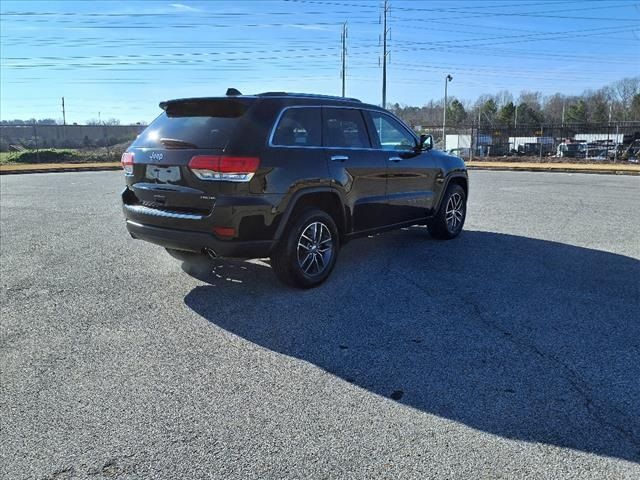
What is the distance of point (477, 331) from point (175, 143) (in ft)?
10.2

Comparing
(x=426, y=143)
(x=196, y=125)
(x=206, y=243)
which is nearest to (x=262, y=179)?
(x=206, y=243)

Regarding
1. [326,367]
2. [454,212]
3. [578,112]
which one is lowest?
[326,367]

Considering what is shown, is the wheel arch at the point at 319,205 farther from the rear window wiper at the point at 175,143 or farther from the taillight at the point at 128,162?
the taillight at the point at 128,162

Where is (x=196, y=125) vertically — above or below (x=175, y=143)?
above

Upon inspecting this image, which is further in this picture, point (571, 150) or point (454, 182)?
point (571, 150)

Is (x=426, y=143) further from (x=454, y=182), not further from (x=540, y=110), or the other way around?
(x=540, y=110)

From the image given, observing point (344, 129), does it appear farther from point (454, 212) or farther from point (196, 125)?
point (454, 212)

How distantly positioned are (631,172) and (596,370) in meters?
23.7

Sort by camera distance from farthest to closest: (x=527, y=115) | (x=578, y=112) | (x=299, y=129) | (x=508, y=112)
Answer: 1. (x=527, y=115)
2. (x=508, y=112)
3. (x=578, y=112)
4. (x=299, y=129)

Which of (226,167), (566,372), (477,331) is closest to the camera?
(566,372)

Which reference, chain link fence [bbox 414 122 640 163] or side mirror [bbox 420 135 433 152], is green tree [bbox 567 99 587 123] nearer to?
chain link fence [bbox 414 122 640 163]

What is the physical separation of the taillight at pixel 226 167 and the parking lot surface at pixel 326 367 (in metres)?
1.19

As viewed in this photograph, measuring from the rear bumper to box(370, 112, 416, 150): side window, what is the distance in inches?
90.1

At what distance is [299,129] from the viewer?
5.43 metres
